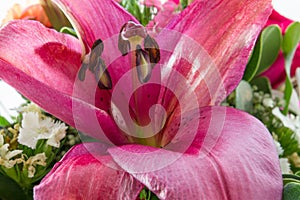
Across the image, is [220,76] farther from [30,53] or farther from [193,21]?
[30,53]

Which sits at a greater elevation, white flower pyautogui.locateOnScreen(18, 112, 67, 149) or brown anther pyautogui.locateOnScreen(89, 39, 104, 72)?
brown anther pyautogui.locateOnScreen(89, 39, 104, 72)

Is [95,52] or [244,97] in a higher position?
[95,52]

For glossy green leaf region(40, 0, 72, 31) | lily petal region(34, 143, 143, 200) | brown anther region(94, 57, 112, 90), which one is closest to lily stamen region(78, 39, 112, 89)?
brown anther region(94, 57, 112, 90)

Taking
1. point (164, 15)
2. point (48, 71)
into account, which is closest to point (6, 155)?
point (48, 71)

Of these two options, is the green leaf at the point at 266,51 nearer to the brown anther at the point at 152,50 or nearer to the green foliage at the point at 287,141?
the green foliage at the point at 287,141

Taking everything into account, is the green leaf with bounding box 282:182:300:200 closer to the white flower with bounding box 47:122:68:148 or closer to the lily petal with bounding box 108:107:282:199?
the lily petal with bounding box 108:107:282:199

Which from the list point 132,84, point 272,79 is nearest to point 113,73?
point 132,84

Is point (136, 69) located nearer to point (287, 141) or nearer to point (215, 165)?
point (215, 165)
